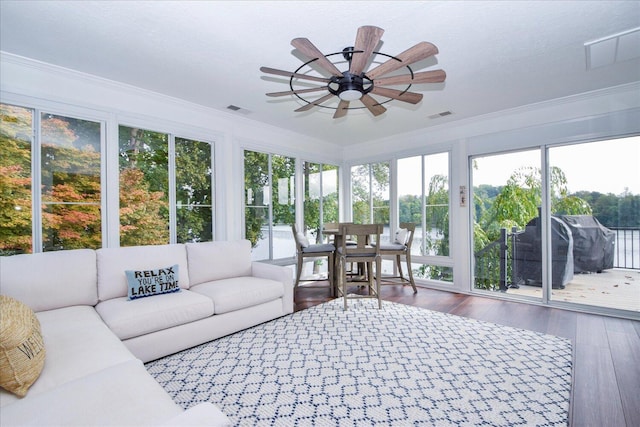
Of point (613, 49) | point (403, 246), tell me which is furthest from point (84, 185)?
point (613, 49)

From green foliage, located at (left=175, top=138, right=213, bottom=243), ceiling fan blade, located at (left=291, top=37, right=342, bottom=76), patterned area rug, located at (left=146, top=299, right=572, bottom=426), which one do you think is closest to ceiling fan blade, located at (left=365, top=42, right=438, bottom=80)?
ceiling fan blade, located at (left=291, top=37, right=342, bottom=76)

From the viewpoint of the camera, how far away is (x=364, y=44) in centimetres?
185

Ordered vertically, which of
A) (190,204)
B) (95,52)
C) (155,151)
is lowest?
(190,204)

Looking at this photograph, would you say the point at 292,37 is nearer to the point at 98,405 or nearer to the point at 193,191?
the point at 193,191

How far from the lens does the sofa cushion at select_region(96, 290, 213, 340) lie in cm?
225

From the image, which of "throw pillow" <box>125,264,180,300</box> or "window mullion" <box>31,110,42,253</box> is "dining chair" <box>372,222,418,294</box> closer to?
"throw pillow" <box>125,264,180,300</box>

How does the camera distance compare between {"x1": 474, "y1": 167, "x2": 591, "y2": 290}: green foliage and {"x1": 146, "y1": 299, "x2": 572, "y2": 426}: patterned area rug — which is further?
{"x1": 474, "y1": 167, "x2": 591, "y2": 290}: green foliage

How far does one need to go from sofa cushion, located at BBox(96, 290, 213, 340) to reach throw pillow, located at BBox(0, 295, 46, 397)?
2.66 feet

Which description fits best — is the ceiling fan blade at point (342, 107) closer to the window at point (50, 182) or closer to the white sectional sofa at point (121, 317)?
the white sectional sofa at point (121, 317)

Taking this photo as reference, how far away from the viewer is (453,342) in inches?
109

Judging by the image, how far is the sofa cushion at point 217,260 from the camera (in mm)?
3293

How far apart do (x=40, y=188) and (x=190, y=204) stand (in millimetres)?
1420

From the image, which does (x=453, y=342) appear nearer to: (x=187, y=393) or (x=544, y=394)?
(x=544, y=394)

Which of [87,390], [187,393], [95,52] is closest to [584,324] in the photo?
[187,393]
